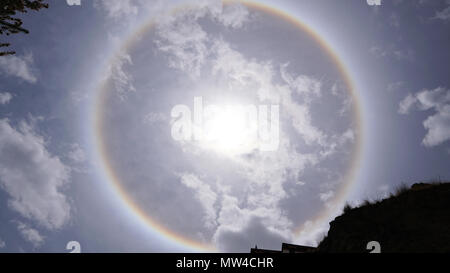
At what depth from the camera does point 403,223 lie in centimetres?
1694

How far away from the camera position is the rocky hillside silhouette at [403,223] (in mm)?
15180

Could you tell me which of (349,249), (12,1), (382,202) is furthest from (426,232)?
(12,1)

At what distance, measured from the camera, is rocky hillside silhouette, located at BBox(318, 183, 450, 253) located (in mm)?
15180

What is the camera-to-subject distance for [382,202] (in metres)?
19.6
